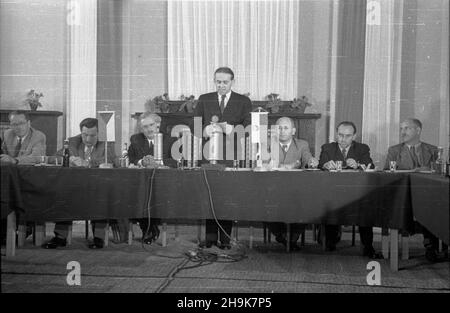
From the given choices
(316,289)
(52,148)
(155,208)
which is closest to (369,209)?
(316,289)

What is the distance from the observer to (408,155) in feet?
14.1

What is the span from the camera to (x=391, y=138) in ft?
15.5

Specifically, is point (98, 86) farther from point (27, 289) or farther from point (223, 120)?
point (27, 289)

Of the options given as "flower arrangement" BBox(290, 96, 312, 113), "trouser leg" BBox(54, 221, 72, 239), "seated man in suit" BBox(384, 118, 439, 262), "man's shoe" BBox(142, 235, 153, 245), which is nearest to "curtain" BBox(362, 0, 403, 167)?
"seated man in suit" BBox(384, 118, 439, 262)

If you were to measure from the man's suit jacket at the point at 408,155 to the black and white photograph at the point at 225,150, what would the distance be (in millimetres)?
11

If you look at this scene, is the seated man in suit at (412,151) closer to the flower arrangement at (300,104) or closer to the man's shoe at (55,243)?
the flower arrangement at (300,104)

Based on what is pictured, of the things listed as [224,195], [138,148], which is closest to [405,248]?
[224,195]

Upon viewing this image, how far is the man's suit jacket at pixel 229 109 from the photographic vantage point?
4.43 m

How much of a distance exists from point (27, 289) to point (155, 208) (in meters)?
0.96

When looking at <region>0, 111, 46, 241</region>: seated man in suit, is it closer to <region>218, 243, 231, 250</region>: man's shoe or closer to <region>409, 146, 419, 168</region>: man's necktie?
<region>218, 243, 231, 250</region>: man's shoe

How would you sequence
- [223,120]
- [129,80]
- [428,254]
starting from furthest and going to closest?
→ [129,80] → [223,120] → [428,254]

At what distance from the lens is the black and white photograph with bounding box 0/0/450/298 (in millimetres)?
3377

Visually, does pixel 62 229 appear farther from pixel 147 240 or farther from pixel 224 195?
pixel 224 195

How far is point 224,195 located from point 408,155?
1.66 meters
